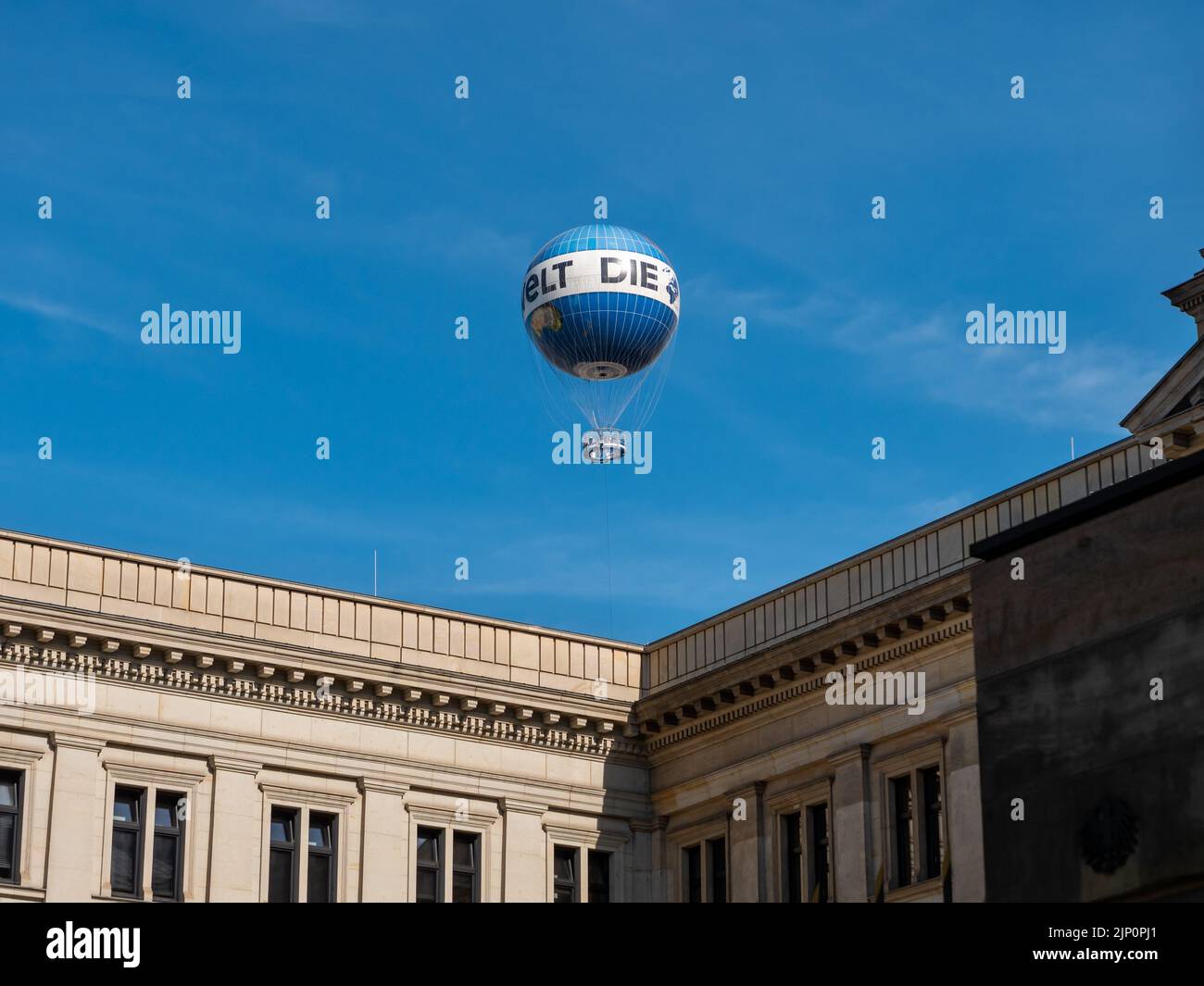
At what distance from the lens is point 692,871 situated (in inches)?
2005

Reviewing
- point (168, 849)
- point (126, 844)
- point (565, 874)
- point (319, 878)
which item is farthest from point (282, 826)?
point (565, 874)

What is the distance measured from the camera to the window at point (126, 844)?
4481 cm

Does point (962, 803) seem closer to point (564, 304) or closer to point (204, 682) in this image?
point (204, 682)

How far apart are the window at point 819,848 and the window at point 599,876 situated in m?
5.34

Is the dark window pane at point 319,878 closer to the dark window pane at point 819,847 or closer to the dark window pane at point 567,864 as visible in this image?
the dark window pane at point 567,864

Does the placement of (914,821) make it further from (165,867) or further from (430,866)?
(165,867)

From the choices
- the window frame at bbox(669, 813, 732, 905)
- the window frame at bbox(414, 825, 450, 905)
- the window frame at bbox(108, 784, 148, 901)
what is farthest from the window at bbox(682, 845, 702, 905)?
the window frame at bbox(108, 784, 148, 901)

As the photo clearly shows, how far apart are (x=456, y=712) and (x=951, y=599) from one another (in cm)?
1085

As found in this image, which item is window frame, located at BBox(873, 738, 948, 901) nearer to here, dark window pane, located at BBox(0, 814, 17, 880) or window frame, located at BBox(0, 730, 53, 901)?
window frame, located at BBox(0, 730, 53, 901)

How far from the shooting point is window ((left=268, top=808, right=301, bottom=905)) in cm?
4659

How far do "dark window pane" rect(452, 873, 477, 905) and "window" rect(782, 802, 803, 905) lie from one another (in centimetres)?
605

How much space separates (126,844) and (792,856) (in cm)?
1248

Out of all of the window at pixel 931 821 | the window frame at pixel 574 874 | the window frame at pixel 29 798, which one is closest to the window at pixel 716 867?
the window frame at pixel 574 874

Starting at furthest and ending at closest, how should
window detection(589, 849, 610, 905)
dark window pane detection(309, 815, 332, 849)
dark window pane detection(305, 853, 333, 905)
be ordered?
window detection(589, 849, 610, 905) < dark window pane detection(309, 815, 332, 849) < dark window pane detection(305, 853, 333, 905)
